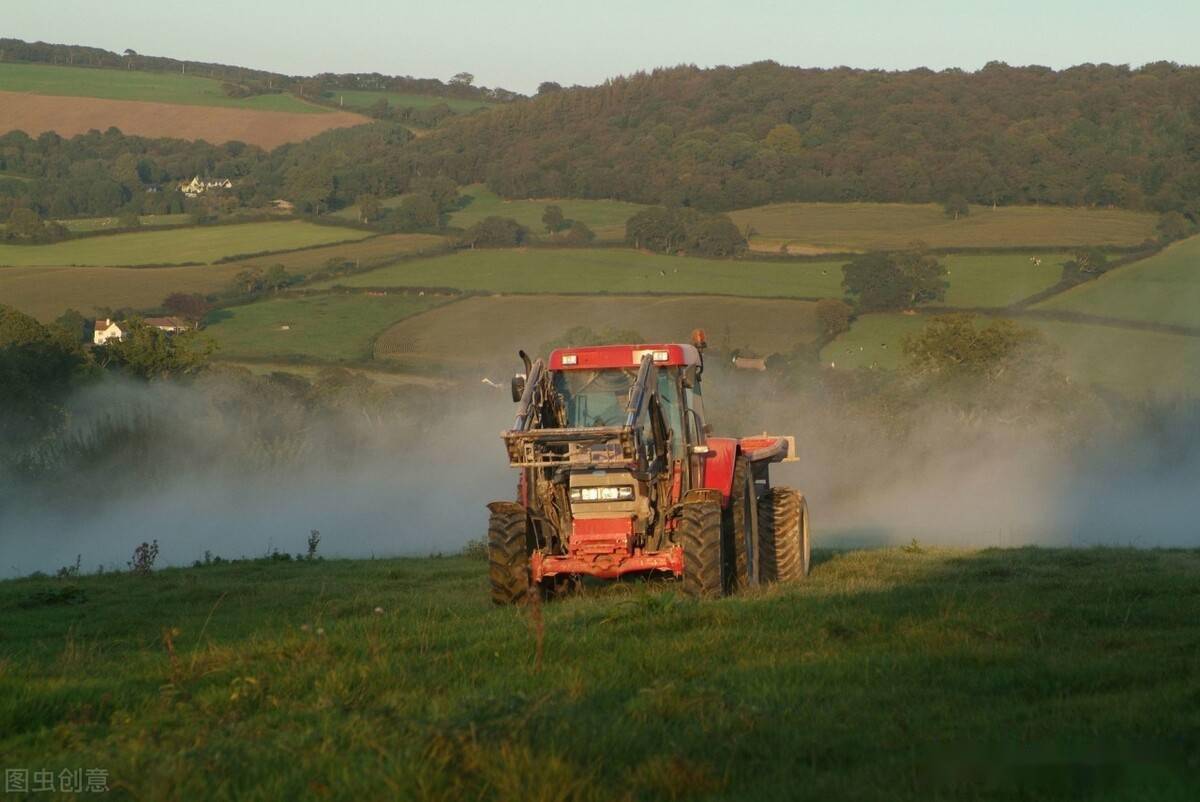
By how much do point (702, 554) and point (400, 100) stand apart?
454ft

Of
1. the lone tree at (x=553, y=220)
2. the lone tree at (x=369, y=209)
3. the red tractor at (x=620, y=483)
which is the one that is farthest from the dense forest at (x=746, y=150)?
the red tractor at (x=620, y=483)

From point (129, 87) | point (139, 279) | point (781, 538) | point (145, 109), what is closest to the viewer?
point (781, 538)

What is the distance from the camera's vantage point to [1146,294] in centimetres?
6481

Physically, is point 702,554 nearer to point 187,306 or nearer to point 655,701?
point 655,701

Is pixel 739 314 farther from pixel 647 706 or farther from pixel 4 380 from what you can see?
pixel 647 706

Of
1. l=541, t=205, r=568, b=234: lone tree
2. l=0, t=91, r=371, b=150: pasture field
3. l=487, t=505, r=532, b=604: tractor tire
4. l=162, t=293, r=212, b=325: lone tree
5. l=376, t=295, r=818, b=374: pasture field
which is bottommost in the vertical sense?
l=376, t=295, r=818, b=374: pasture field

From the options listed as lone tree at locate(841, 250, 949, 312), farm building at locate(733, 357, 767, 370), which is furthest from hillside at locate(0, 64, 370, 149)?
farm building at locate(733, 357, 767, 370)

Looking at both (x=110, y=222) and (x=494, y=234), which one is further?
(x=110, y=222)

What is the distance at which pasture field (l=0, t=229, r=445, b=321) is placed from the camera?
227 ft

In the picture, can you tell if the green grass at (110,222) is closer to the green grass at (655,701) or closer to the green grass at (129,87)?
the green grass at (129,87)

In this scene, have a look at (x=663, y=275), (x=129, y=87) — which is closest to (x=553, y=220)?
(x=663, y=275)

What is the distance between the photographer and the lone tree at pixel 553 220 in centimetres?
8756

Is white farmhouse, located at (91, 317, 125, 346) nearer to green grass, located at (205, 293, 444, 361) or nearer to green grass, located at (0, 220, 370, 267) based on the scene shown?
green grass, located at (205, 293, 444, 361)

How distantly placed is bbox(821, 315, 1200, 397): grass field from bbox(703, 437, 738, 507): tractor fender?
40.8 m
